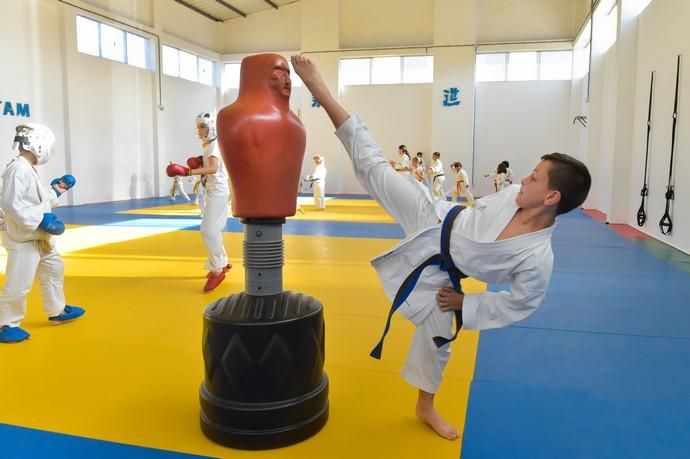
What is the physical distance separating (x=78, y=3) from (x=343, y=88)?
9090 millimetres

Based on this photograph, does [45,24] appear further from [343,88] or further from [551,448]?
[551,448]

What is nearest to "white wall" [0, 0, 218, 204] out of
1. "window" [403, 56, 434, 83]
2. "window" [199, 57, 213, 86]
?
"window" [199, 57, 213, 86]

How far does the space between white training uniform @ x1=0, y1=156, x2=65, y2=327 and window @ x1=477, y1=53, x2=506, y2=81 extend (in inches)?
683

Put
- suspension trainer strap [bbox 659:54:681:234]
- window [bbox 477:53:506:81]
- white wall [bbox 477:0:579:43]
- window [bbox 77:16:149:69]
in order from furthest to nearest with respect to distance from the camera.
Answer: window [bbox 477:53:506:81] < white wall [bbox 477:0:579:43] < window [bbox 77:16:149:69] < suspension trainer strap [bbox 659:54:681:234]

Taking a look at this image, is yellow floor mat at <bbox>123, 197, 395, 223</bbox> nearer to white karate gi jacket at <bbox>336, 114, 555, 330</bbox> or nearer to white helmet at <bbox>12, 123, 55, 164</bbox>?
white helmet at <bbox>12, 123, 55, 164</bbox>

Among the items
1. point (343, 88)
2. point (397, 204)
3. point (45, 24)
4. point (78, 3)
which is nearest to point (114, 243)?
point (397, 204)

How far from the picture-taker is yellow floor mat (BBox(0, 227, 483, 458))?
8.20 ft

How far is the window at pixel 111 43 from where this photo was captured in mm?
14641

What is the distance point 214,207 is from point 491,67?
16.0 meters

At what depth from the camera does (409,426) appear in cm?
261

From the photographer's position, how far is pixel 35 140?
3674 millimetres

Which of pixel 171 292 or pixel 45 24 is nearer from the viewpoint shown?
pixel 171 292

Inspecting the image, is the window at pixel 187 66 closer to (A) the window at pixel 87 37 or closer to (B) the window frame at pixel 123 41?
(B) the window frame at pixel 123 41

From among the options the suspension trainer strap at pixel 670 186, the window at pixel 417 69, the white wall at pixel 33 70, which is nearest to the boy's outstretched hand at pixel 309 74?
the suspension trainer strap at pixel 670 186
